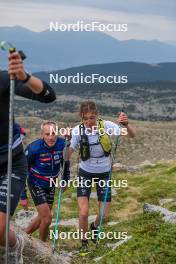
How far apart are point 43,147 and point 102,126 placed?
63.3 inches

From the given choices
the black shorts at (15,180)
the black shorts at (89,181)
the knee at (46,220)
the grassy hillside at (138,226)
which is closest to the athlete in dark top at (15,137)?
the black shorts at (15,180)

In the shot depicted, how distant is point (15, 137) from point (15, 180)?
691mm

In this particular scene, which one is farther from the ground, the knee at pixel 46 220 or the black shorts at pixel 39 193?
the black shorts at pixel 39 193

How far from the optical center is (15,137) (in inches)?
305

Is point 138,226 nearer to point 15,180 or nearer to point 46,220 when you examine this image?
point 46,220

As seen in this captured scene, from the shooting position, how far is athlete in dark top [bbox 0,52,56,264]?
21.4ft

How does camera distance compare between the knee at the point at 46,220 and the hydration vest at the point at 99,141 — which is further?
the hydration vest at the point at 99,141

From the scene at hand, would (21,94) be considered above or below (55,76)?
below

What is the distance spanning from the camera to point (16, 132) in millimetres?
7863

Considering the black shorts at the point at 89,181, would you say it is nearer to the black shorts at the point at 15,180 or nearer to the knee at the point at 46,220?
the knee at the point at 46,220

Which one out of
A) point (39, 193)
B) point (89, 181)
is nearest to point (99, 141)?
point (89, 181)

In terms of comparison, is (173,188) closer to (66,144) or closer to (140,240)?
(66,144)

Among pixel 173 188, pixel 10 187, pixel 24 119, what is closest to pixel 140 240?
pixel 10 187

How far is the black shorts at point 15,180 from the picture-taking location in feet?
24.7
